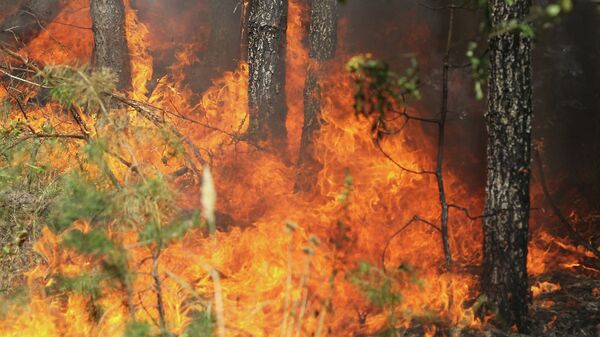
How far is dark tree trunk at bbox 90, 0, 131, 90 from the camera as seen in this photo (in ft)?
33.3

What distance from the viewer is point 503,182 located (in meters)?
5.28

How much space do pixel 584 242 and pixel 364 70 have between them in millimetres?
3717

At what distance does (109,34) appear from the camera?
1027cm

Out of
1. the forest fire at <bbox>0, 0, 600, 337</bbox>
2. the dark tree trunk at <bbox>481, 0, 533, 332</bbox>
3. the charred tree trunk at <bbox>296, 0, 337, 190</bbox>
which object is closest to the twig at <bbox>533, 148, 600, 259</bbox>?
the forest fire at <bbox>0, 0, 600, 337</bbox>

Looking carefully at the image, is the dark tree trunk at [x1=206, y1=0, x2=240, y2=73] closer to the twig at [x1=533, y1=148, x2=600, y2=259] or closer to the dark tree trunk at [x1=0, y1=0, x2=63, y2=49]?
the dark tree trunk at [x1=0, y1=0, x2=63, y2=49]

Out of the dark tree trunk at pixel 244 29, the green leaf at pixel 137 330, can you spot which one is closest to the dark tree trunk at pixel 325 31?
the dark tree trunk at pixel 244 29

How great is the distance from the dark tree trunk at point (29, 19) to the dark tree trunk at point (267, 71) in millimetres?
6517

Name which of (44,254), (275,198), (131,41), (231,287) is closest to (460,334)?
(231,287)

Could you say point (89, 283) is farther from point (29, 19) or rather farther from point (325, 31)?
point (29, 19)

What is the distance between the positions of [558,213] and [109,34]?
8202mm

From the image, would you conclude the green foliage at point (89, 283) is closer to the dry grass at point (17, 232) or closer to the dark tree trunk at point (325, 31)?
the dry grass at point (17, 232)

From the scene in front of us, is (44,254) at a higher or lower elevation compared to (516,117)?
lower

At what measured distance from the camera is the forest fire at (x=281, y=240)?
4324 mm

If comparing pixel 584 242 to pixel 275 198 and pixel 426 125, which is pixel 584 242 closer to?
pixel 426 125
